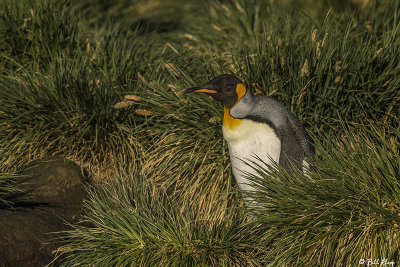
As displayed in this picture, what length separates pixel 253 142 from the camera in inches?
148

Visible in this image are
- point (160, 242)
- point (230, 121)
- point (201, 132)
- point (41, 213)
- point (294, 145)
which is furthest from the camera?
point (201, 132)

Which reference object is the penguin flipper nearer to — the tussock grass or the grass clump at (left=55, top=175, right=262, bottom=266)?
the tussock grass

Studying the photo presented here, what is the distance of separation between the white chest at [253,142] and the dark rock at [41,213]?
1.25m

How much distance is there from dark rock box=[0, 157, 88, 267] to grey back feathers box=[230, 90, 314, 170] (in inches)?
55.5

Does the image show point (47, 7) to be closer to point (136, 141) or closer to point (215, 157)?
point (136, 141)

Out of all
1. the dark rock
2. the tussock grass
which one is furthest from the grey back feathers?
the dark rock

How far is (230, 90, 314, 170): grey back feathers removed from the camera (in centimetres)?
371

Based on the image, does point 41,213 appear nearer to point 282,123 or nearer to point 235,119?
point 235,119

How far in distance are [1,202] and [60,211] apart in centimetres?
48

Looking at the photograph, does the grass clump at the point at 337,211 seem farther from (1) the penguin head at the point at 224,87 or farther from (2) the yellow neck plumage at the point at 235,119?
(1) the penguin head at the point at 224,87

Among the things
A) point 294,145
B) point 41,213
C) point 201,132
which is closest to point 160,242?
point 294,145

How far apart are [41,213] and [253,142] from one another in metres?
1.60

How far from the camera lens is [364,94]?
4578 mm

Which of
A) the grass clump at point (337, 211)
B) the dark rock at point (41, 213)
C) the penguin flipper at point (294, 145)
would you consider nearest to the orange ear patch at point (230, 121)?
the penguin flipper at point (294, 145)
